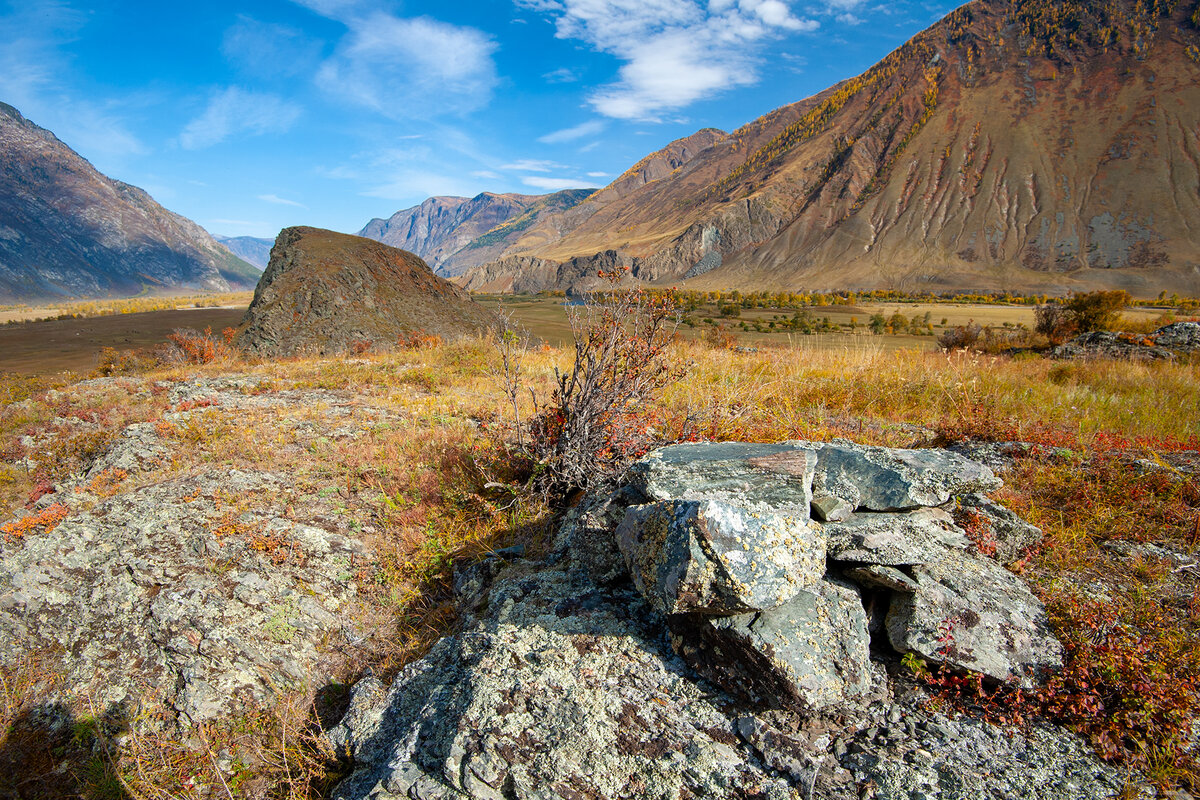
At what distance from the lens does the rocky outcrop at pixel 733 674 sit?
189cm

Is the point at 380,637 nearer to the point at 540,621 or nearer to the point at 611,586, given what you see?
the point at 540,621

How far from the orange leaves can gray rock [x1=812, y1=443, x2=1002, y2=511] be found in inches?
218

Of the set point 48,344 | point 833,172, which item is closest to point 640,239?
point 833,172

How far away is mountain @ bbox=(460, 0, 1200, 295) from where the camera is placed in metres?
91.5

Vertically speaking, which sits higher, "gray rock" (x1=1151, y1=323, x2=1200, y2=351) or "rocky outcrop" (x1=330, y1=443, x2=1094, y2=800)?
"gray rock" (x1=1151, y1=323, x2=1200, y2=351)

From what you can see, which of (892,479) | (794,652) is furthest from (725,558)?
(892,479)

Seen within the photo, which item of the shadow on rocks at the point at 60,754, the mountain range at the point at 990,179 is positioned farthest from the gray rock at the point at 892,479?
the mountain range at the point at 990,179

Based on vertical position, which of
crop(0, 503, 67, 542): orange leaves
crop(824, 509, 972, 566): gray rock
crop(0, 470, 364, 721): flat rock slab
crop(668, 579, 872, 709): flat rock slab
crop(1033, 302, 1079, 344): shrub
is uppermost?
crop(1033, 302, 1079, 344): shrub

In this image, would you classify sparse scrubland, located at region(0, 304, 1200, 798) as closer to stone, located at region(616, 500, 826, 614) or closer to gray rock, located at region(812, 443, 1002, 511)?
gray rock, located at region(812, 443, 1002, 511)

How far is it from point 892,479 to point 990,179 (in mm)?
147539

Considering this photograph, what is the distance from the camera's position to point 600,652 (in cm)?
237

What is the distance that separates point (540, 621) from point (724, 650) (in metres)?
0.96

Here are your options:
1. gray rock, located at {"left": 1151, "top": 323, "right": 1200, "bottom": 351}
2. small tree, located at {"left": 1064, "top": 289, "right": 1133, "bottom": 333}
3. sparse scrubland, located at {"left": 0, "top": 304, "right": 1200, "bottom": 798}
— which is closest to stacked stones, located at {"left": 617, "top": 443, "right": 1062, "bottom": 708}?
sparse scrubland, located at {"left": 0, "top": 304, "right": 1200, "bottom": 798}

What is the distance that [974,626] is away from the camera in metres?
2.21
